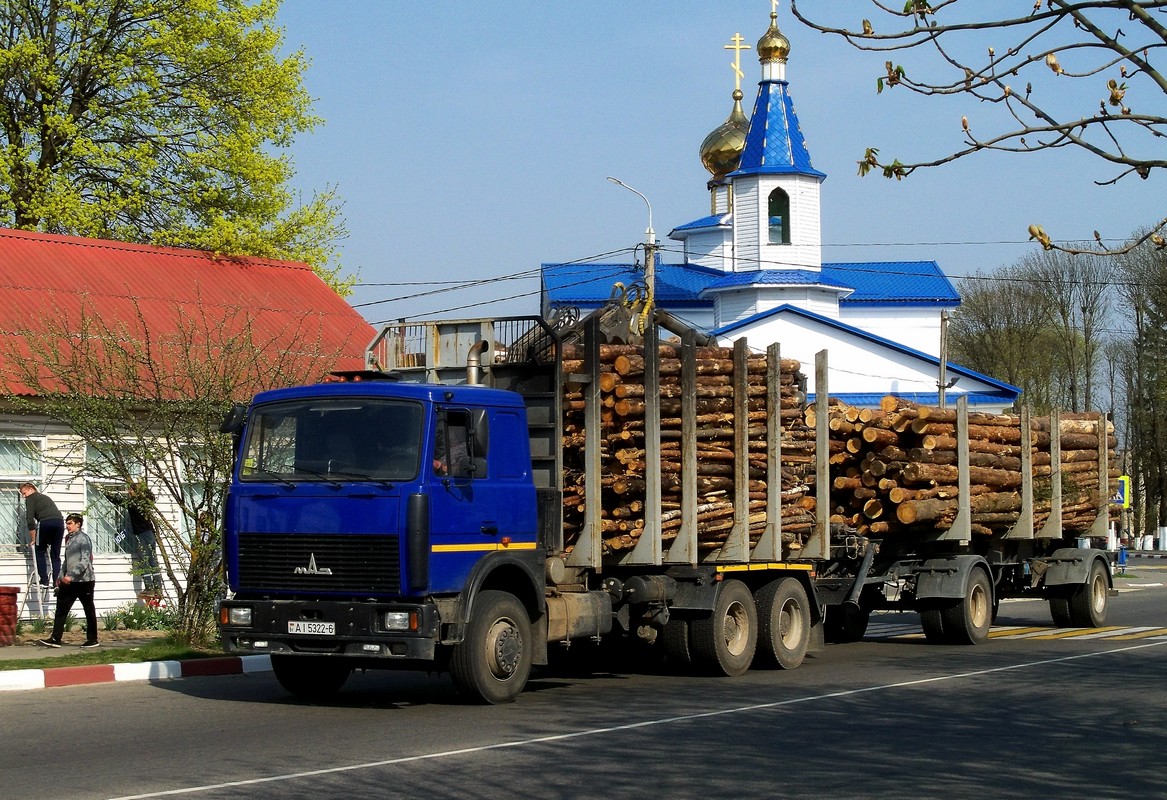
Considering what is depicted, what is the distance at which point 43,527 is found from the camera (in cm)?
1902

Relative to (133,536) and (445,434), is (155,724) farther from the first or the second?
(133,536)

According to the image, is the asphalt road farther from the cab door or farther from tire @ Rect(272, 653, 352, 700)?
the cab door

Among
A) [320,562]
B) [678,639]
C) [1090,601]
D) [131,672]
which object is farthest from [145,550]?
[1090,601]

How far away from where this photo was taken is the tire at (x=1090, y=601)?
71.0 feet

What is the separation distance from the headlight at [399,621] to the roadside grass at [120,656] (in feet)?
16.1

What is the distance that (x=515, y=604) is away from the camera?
12.8 metres

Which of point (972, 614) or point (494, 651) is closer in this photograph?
point (494, 651)

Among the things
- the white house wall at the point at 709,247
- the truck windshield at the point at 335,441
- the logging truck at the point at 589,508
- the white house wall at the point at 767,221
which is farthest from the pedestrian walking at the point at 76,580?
the white house wall at the point at 709,247

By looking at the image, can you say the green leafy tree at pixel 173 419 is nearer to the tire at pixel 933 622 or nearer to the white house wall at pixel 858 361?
the tire at pixel 933 622

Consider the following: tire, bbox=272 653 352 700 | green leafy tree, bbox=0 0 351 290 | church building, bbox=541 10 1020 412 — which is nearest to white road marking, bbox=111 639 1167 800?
tire, bbox=272 653 352 700

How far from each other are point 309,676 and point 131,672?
2.64 metres

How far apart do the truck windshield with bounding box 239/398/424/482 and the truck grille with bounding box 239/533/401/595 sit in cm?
49

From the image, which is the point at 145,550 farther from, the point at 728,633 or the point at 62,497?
the point at 728,633

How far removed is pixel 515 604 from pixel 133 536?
10124 mm
